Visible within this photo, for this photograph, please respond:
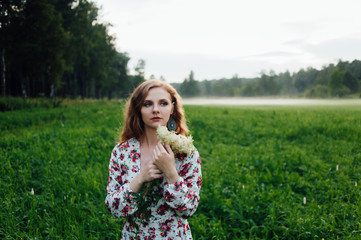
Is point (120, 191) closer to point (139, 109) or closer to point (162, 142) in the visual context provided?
point (162, 142)

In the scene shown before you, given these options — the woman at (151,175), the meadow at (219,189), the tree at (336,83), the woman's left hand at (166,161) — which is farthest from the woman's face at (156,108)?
the tree at (336,83)

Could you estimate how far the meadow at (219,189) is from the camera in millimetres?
3518

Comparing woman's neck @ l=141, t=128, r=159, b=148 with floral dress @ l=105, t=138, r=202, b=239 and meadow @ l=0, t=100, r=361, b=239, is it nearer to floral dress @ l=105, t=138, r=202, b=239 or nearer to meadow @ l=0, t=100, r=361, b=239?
floral dress @ l=105, t=138, r=202, b=239

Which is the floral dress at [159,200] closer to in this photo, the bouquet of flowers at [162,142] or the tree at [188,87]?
the bouquet of flowers at [162,142]

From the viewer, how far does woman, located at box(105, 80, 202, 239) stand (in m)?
1.72

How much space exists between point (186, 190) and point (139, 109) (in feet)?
2.73

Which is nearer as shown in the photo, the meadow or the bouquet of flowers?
the bouquet of flowers

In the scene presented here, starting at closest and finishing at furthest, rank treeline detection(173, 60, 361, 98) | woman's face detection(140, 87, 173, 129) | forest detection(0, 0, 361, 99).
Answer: woman's face detection(140, 87, 173, 129)
treeline detection(173, 60, 361, 98)
forest detection(0, 0, 361, 99)

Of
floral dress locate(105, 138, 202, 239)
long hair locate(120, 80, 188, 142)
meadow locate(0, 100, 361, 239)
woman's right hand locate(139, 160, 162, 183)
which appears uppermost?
long hair locate(120, 80, 188, 142)

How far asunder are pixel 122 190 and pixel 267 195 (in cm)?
330

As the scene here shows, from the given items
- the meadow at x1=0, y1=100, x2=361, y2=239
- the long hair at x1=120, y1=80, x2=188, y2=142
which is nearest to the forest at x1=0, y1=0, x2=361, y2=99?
the meadow at x1=0, y1=100, x2=361, y2=239

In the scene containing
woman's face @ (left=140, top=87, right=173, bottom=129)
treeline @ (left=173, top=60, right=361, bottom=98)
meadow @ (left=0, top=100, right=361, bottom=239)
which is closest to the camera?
woman's face @ (left=140, top=87, right=173, bottom=129)

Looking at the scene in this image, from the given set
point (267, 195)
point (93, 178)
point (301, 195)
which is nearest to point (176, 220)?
point (267, 195)

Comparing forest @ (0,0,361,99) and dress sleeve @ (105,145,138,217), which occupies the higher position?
forest @ (0,0,361,99)
